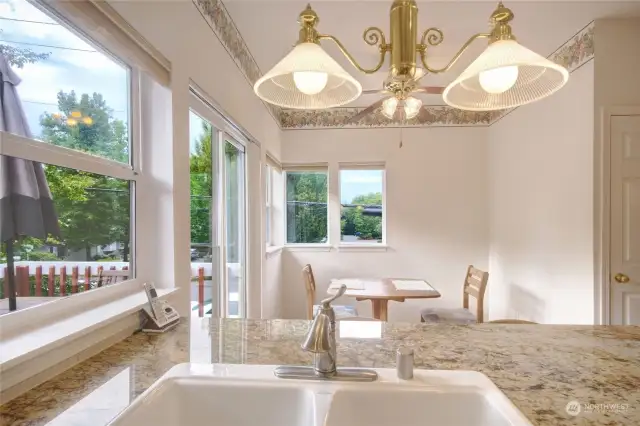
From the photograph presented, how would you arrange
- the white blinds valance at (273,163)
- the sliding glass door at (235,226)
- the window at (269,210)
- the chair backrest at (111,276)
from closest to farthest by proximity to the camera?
the chair backrest at (111,276)
the sliding glass door at (235,226)
the white blinds valance at (273,163)
the window at (269,210)

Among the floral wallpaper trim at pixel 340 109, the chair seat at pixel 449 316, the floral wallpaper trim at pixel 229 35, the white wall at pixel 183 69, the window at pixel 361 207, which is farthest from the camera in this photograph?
the window at pixel 361 207

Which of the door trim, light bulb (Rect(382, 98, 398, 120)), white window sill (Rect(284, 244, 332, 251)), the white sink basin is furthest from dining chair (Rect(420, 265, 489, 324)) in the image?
the white sink basin

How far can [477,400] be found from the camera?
0.82 metres

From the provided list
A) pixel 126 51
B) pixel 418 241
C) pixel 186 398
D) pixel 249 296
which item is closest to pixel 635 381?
pixel 186 398

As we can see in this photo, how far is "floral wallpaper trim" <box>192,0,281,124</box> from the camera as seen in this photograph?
1.83 m

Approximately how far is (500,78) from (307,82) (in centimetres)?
53

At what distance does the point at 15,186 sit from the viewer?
36.8 inches

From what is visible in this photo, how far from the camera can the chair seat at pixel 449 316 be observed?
119 inches

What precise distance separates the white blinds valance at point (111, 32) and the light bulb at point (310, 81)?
64cm

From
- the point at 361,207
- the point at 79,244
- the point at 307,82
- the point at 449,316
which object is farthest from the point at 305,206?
the point at 307,82

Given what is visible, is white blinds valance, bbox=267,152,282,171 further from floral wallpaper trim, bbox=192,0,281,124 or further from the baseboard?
the baseboard

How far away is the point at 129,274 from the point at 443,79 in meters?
2.87

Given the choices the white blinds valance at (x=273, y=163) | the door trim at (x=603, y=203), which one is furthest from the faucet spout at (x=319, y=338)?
the white blinds valance at (x=273, y=163)

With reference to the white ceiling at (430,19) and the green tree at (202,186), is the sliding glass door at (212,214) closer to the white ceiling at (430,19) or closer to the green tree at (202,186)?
the green tree at (202,186)
